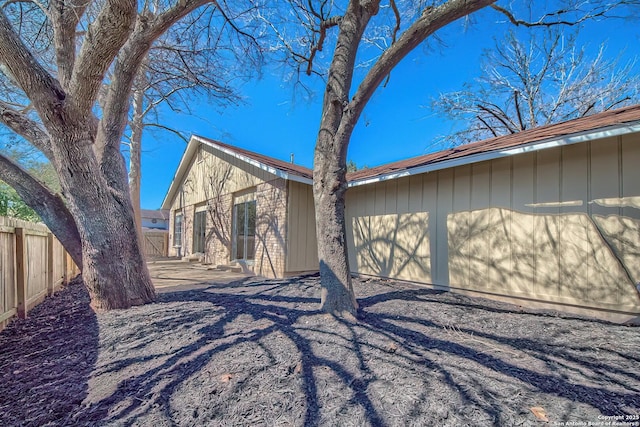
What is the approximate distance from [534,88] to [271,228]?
1298 centimetres

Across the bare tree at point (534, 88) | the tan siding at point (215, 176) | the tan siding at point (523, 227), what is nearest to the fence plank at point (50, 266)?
the tan siding at point (215, 176)

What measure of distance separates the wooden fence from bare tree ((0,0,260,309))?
0.47 meters

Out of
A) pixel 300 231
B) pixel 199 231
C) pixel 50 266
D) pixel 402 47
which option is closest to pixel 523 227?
pixel 402 47

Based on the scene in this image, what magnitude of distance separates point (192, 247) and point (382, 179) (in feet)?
31.2

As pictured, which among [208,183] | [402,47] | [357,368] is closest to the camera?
[357,368]

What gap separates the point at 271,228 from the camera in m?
7.91

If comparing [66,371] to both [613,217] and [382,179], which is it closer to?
[382,179]

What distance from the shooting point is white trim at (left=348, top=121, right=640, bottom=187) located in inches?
140

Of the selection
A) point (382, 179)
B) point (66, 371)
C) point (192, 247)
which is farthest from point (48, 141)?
point (192, 247)

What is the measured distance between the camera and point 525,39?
11.4m

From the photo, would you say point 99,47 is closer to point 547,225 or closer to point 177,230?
point 547,225

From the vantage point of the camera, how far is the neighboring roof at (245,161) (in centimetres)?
739

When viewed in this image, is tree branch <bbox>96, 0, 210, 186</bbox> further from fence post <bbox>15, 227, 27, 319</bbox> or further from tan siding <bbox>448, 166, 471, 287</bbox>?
tan siding <bbox>448, 166, 471, 287</bbox>

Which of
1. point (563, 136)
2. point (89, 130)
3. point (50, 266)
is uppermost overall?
point (89, 130)
